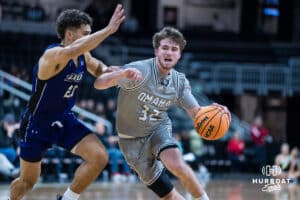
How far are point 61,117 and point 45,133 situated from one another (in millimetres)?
222

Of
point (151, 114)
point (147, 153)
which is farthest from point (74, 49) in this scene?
point (147, 153)

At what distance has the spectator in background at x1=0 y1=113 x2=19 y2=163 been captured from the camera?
14500mm

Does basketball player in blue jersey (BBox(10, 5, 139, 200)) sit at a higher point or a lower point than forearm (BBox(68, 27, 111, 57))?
lower

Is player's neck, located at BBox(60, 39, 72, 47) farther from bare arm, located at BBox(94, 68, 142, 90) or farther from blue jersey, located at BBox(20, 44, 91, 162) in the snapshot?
bare arm, located at BBox(94, 68, 142, 90)

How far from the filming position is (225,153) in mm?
19578

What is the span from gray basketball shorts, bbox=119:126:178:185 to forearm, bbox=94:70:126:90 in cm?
75

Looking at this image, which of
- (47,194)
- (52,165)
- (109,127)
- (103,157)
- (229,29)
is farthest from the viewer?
(229,29)

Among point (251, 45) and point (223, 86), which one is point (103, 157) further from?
point (251, 45)

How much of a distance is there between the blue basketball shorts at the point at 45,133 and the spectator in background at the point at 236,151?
11.7 m

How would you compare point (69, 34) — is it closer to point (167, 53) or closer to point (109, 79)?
point (109, 79)

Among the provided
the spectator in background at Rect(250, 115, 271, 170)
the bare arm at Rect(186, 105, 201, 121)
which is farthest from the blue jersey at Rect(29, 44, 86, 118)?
the spectator in background at Rect(250, 115, 271, 170)

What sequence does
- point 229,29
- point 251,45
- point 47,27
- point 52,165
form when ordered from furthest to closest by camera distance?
1. point 229,29
2. point 251,45
3. point 47,27
4. point 52,165

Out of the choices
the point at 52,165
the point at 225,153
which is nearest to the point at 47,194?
the point at 52,165

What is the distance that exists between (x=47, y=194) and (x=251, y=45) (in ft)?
49.9
